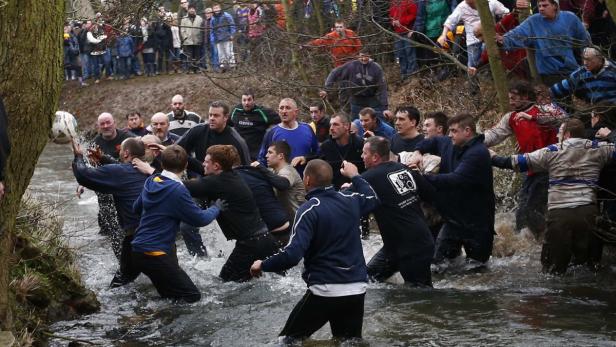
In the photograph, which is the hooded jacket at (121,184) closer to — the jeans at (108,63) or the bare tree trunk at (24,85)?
the bare tree trunk at (24,85)

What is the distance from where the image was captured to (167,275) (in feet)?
32.0

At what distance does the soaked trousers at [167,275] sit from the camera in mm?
9688

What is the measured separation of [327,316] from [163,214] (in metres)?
2.29

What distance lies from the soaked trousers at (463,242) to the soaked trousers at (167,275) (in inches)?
115

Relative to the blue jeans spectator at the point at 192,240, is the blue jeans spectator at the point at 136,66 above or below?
above

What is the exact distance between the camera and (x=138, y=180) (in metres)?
10.7

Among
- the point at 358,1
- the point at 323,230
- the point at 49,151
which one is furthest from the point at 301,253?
the point at 49,151

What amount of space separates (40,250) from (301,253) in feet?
10.4

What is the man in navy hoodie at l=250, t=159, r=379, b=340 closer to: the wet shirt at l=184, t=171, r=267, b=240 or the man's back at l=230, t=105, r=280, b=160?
the wet shirt at l=184, t=171, r=267, b=240

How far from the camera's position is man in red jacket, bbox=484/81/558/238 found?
11.3 meters

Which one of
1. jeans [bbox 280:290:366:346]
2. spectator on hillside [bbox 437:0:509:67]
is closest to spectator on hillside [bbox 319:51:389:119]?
spectator on hillside [bbox 437:0:509:67]

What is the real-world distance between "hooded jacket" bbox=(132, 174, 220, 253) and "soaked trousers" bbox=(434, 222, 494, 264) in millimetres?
2849

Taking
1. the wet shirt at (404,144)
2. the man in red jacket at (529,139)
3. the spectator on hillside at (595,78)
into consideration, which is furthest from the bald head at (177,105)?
the spectator on hillside at (595,78)

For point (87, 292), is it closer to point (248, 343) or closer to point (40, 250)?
point (40, 250)
